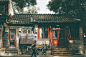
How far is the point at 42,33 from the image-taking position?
1853 centimetres

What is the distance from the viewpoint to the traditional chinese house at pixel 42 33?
58.9 ft

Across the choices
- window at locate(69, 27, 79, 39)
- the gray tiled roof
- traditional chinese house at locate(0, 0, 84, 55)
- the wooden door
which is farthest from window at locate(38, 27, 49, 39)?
the wooden door

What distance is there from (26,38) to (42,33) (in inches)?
99.8

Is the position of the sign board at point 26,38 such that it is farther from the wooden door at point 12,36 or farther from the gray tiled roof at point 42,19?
the gray tiled roof at point 42,19

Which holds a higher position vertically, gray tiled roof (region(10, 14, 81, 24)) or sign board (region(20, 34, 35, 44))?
gray tiled roof (region(10, 14, 81, 24))

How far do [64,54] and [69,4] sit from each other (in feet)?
30.9

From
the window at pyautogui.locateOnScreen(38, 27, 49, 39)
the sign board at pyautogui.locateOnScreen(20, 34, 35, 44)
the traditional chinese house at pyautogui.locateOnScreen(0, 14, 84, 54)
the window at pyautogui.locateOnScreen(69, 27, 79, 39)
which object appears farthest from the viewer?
the window at pyautogui.locateOnScreen(69, 27, 79, 39)

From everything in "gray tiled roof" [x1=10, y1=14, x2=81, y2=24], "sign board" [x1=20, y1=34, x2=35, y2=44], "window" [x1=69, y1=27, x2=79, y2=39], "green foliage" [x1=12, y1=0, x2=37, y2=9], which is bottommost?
"sign board" [x1=20, y1=34, x2=35, y2=44]

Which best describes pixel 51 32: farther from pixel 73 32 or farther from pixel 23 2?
pixel 23 2

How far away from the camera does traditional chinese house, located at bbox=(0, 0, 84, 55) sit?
58.9 ft

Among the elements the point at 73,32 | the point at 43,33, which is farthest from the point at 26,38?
the point at 73,32

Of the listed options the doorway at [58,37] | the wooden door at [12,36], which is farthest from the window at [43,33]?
the wooden door at [12,36]

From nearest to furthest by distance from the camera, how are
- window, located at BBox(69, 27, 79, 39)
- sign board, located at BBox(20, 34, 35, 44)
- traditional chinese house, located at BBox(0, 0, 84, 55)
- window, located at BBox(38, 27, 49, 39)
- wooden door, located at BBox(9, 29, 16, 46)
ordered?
sign board, located at BBox(20, 34, 35, 44)
traditional chinese house, located at BBox(0, 0, 84, 55)
window, located at BBox(38, 27, 49, 39)
wooden door, located at BBox(9, 29, 16, 46)
window, located at BBox(69, 27, 79, 39)

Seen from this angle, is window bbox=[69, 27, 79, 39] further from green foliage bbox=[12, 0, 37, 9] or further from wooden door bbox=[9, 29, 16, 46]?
green foliage bbox=[12, 0, 37, 9]
